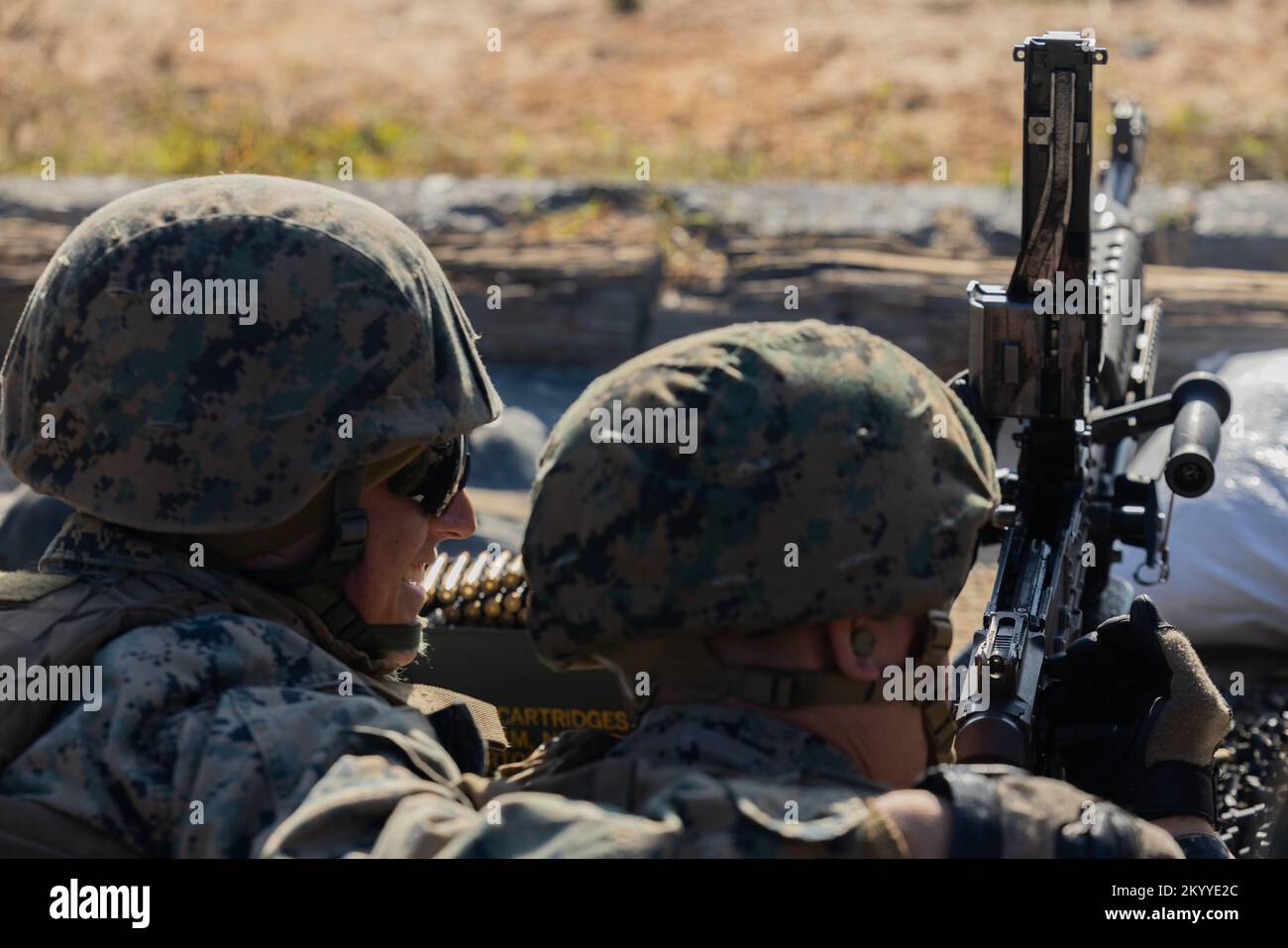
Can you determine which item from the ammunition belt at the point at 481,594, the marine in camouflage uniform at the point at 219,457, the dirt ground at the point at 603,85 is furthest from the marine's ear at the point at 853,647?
the dirt ground at the point at 603,85

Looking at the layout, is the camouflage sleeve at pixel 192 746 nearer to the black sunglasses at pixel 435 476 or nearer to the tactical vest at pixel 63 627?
the tactical vest at pixel 63 627

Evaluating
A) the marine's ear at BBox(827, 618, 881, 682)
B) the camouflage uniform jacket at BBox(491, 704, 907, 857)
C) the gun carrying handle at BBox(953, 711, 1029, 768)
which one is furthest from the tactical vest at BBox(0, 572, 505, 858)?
the gun carrying handle at BBox(953, 711, 1029, 768)

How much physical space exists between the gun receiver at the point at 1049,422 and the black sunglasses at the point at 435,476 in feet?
2.80

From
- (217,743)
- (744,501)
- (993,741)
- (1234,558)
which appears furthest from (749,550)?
(1234,558)

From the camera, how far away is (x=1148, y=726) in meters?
2.66

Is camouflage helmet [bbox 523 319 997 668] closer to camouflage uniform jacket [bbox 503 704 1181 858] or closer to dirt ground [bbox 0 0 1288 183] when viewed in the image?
camouflage uniform jacket [bbox 503 704 1181 858]

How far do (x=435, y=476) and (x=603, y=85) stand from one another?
10.4m

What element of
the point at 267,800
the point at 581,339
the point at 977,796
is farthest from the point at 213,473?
the point at 581,339

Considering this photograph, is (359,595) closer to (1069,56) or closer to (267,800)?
(267,800)

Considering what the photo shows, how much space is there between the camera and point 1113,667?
2.83m

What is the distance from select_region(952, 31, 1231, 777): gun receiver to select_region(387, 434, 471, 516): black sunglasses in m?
0.85

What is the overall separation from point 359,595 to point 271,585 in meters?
0.12

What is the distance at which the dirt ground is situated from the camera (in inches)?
385

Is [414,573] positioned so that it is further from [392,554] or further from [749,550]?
[749,550]
